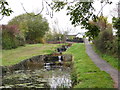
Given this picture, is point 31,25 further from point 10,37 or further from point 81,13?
point 81,13

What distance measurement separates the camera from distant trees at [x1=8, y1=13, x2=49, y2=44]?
3000cm

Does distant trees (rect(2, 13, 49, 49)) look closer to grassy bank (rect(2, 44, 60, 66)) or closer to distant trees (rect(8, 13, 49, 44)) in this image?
distant trees (rect(8, 13, 49, 44))

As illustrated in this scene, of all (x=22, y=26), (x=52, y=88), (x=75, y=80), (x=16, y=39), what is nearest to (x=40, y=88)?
(x=52, y=88)

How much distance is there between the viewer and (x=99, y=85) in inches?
257

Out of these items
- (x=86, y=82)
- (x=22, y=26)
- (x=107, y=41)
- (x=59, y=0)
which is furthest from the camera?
(x=22, y=26)

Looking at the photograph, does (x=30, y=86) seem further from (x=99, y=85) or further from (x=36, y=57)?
(x=36, y=57)

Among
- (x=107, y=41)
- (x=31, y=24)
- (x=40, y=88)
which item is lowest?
(x=40, y=88)

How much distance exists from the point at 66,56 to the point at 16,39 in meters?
7.69

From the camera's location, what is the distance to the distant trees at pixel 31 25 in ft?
98.4

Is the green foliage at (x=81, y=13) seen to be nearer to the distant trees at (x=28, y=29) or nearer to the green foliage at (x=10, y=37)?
the green foliage at (x=10, y=37)

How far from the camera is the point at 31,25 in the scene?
100 feet

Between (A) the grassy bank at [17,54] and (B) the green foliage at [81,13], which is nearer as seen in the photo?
(B) the green foliage at [81,13]

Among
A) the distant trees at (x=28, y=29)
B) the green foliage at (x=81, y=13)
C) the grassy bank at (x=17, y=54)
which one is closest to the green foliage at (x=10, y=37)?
the distant trees at (x=28, y=29)

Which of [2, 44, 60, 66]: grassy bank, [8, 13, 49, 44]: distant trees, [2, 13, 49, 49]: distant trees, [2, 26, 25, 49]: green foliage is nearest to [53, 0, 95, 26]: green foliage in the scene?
[2, 44, 60, 66]: grassy bank
